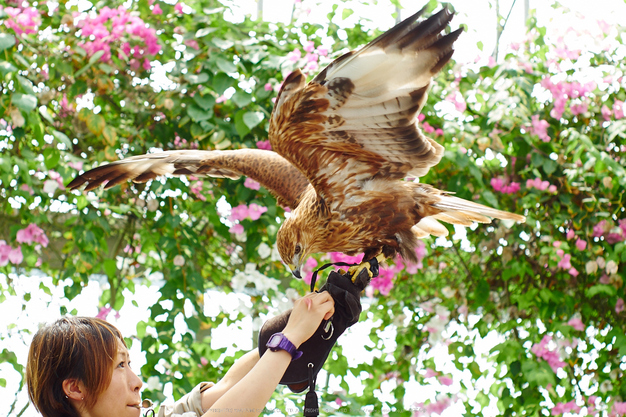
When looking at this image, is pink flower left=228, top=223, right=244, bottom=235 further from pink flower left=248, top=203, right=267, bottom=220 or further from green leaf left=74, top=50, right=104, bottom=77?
green leaf left=74, top=50, right=104, bottom=77

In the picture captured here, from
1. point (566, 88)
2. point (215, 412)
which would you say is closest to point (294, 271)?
point (215, 412)

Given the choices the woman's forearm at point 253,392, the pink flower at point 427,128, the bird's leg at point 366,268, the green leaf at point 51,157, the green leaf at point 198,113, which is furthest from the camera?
the pink flower at point 427,128

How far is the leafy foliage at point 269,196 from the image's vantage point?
6.35 ft

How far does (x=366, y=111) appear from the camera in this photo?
3.47 ft

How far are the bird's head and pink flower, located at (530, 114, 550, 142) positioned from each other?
3.93 feet

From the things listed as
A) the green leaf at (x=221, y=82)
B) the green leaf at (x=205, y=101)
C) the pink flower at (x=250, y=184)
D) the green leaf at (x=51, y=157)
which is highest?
the green leaf at (x=221, y=82)

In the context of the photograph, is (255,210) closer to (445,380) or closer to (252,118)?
(252,118)

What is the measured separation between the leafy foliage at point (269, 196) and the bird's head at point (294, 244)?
0.66 metres

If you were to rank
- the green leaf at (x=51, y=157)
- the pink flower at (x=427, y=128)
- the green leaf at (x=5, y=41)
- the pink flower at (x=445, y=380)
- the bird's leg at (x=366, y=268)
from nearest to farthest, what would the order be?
the bird's leg at (x=366, y=268) → the green leaf at (x=5, y=41) → the green leaf at (x=51, y=157) → the pink flower at (x=427, y=128) → the pink flower at (x=445, y=380)

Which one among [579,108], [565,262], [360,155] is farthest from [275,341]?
[579,108]

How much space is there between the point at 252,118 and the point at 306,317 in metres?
0.99

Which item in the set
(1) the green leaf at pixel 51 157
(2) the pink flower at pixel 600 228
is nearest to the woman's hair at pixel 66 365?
(1) the green leaf at pixel 51 157

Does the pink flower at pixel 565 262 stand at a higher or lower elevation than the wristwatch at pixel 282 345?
higher

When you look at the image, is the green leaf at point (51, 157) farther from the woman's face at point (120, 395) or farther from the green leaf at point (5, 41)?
the woman's face at point (120, 395)
